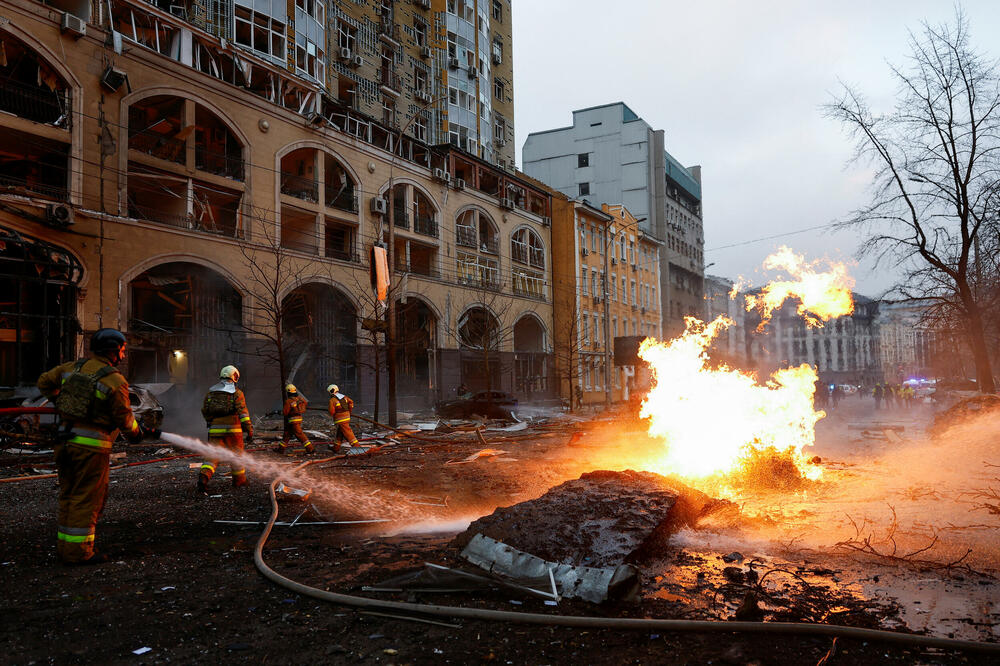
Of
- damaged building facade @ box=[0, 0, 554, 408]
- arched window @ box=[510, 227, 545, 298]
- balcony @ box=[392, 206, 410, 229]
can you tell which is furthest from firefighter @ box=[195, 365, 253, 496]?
arched window @ box=[510, 227, 545, 298]

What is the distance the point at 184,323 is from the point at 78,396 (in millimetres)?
22220

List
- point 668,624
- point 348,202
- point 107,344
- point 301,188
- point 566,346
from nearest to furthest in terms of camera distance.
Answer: point 668,624, point 107,344, point 301,188, point 348,202, point 566,346

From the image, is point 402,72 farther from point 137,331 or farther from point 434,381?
point 137,331

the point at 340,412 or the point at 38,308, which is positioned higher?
the point at 38,308

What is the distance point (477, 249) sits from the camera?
3991cm

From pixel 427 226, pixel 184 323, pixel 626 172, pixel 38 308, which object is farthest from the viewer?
pixel 626 172

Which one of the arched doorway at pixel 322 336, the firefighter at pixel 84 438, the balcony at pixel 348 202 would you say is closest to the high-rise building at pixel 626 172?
the balcony at pixel 348 202

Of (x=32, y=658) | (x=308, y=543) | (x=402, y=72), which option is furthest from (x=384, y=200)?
(x=32, y=658)

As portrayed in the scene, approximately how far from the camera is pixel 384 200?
33.1 m

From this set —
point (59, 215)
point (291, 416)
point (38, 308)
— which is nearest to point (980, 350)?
point (291, 416)

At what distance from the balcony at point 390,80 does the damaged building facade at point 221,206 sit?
713 millimetres

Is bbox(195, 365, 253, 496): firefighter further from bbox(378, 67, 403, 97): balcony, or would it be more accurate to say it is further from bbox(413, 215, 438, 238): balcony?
bbox(378, 67, 403, 97): balcony

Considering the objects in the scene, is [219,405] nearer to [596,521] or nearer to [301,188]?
[596,521]

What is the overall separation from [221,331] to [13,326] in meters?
6.91
